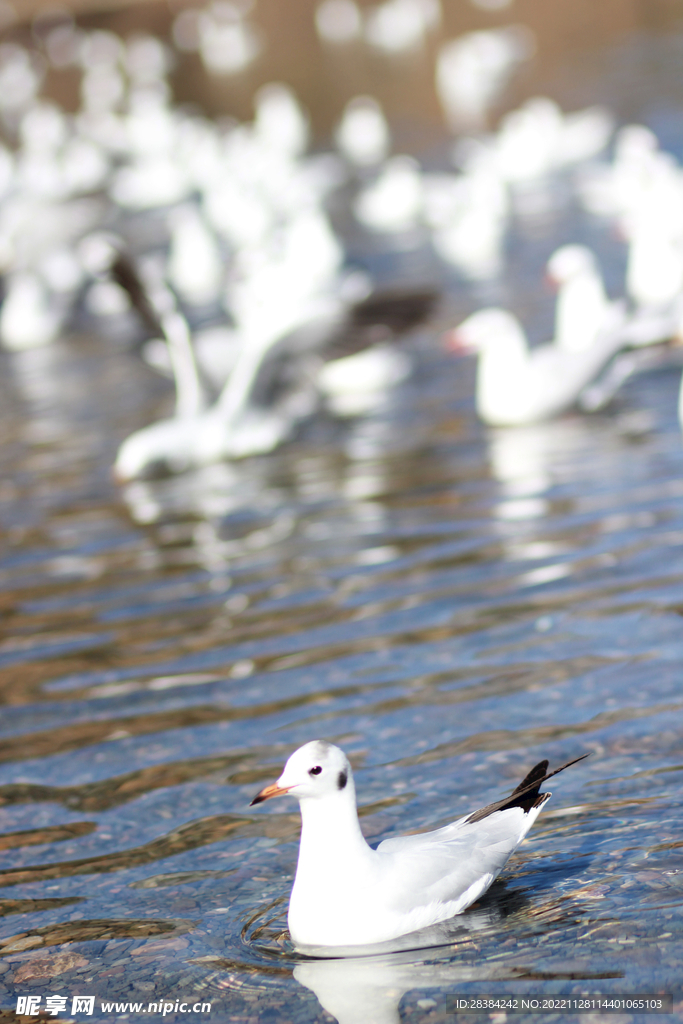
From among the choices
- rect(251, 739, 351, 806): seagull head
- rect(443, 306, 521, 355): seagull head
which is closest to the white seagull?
rect(251, 739, 351, 806): seagull head

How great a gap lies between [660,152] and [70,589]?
550 inches

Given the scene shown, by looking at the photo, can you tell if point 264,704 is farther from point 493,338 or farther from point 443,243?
point 443,243

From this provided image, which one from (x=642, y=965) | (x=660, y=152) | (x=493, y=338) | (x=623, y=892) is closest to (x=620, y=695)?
(x=623, y=892)

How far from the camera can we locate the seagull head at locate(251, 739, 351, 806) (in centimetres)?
444

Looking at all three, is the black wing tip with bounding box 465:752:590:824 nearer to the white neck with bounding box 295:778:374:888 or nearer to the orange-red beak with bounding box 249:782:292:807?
the white neck with bounding box 295:778:374:888

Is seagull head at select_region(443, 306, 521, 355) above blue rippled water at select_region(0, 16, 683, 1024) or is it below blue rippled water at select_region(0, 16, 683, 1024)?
above

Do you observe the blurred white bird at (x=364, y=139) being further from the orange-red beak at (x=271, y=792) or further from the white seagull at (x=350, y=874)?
the orange-red beak at (x=271, y=792)

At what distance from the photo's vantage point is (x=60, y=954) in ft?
16.0

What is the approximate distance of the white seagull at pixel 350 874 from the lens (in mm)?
4488

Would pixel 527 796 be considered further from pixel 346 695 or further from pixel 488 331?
pixel 488 331

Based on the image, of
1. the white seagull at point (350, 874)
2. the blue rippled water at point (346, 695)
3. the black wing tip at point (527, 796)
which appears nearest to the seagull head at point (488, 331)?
the blue rippled water at point (346, 695)

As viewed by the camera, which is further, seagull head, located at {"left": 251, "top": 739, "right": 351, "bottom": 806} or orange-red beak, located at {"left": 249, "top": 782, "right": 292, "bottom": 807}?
seagull head, located at {"left": 251, "top": 739, "right": 351, "bottom": 806}

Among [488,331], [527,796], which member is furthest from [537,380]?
[527,796]

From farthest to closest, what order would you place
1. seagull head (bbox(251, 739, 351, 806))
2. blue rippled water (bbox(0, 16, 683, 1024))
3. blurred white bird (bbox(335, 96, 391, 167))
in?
blurred white bird (bbox(335, 96, 391, 167))
blue rippled water (bbox(0, 16, 683, 1024))
seagull head (bbox(251, 739, 351, 806))
